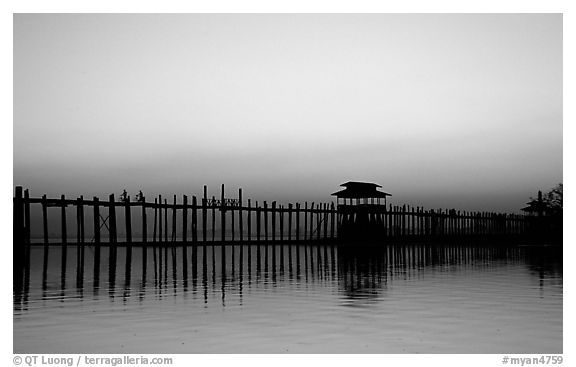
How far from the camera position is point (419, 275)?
23.7 m

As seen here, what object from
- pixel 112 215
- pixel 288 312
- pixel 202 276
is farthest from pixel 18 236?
pixel 288 312

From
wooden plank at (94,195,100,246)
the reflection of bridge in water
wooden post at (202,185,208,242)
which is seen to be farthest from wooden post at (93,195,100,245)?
the reflection of bridge in water

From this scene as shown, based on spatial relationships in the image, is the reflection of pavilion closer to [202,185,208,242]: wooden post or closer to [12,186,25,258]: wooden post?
[202,185,208,242]: wooden post

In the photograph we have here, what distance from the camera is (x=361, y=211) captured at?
58250mm

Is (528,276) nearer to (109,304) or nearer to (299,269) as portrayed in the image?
(299,269)

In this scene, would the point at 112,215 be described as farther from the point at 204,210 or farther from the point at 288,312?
the point at 288,312

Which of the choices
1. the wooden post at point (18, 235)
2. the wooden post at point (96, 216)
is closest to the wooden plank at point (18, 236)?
the wooden post at point (18, 235)

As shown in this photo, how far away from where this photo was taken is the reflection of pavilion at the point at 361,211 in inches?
2280

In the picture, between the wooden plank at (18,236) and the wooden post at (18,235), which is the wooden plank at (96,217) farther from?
the wooden post at (18,235)

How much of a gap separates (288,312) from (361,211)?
4367 cm

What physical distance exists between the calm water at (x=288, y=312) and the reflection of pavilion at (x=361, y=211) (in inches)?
1296
